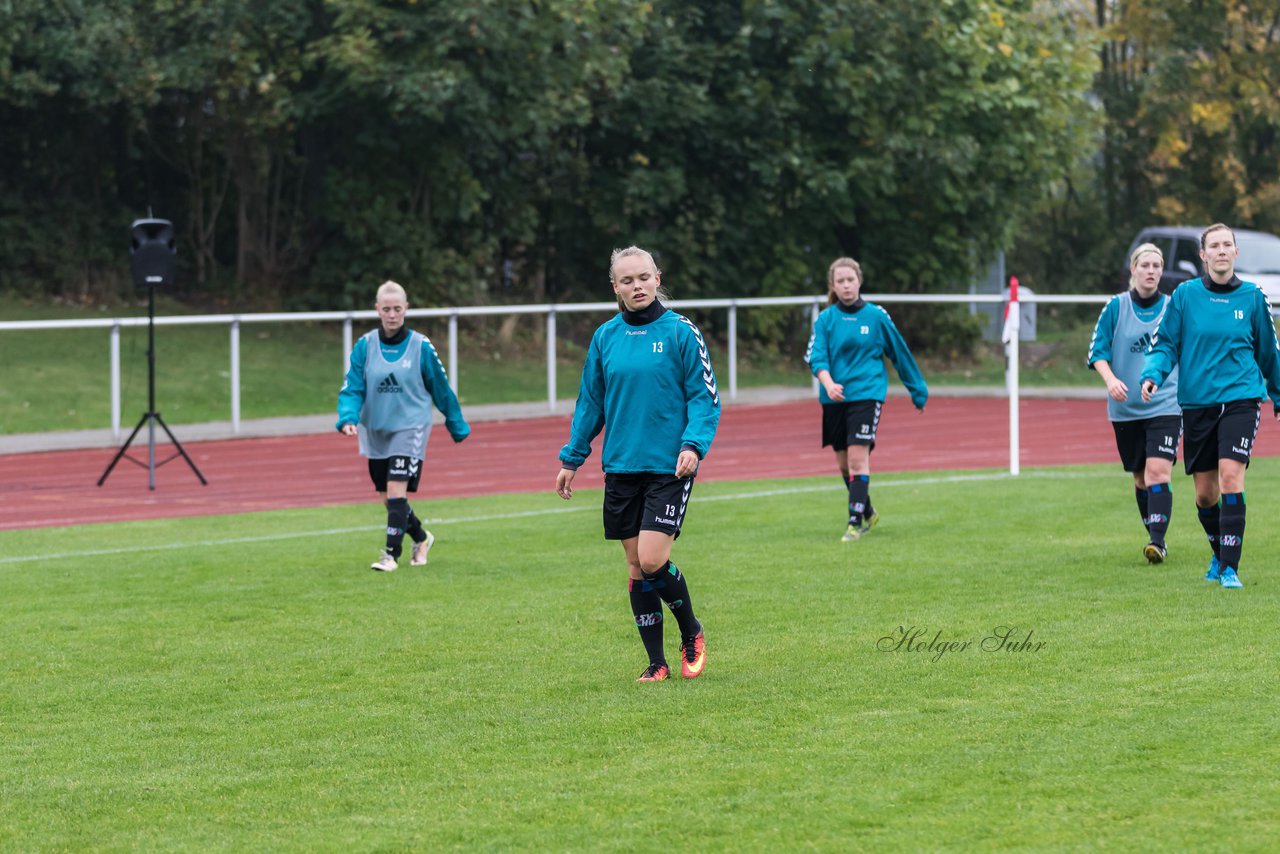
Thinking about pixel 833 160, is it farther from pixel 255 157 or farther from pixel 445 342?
pixel 255 157

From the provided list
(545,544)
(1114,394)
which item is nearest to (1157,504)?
(1114,394)

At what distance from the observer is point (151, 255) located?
17.8 meters

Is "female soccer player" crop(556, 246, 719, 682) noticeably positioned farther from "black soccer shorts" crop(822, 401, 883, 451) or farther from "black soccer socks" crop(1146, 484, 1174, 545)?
"black soccer shorts" crop(822, 401, 883, 451)

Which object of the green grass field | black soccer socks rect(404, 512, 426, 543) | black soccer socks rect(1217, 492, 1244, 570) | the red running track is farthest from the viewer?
the red running track

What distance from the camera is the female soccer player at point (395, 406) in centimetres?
1252

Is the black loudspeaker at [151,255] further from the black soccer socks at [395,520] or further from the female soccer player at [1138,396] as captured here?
the female soccer player at [1138,396]

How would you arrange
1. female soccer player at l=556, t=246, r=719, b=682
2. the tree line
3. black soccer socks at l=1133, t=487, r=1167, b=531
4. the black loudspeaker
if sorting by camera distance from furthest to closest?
the tree line → the black loudspeaker → black soccer socks at l=1133, t=487, r=1167, b=531 → female soccer player at l=556, t=246, r=719, b=682

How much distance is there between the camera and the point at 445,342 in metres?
29.8

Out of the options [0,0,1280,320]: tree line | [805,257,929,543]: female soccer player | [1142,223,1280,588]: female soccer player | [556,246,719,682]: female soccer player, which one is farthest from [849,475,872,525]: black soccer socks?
[0,0,1280,320]: tree line

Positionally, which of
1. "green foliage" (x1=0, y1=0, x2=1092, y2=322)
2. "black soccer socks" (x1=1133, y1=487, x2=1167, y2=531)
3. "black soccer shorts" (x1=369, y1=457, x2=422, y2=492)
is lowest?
"black soccer socks" (x1=1133, y1=487, x2=1167, y2=531)

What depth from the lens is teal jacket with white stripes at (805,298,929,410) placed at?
543 inches

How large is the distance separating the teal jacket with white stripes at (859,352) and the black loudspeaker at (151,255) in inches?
269

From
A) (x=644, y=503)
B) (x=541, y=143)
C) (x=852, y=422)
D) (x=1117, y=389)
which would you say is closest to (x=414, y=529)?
(x=852, y=422)

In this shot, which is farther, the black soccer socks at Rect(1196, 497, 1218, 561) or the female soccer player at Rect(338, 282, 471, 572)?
the female soccer player at Rect(338, 282, 471, 572)
